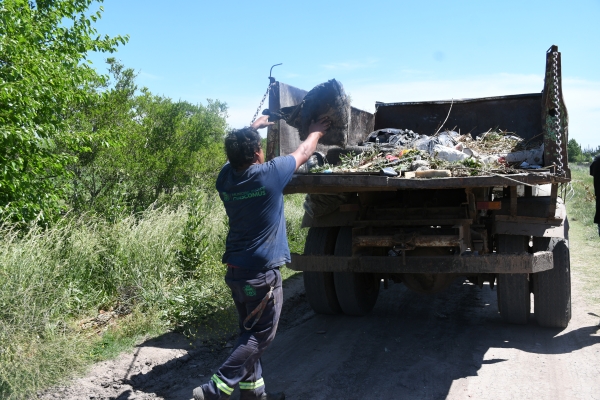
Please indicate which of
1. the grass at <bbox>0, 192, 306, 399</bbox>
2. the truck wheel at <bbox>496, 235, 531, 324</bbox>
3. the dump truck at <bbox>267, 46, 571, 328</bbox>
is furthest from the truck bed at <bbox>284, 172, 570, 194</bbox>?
the grass at <bbox>0, 192, 306, 399</bbox>

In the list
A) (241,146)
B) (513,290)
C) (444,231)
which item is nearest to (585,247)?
(513,290)

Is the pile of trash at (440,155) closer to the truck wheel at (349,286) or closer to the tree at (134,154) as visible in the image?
the truck wheel at (349,286)

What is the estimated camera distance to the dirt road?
440 cm

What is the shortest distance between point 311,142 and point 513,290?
285 cm

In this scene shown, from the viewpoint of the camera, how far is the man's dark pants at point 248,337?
3.73m

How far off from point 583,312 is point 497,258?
2129mm

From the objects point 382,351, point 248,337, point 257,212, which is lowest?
point 382,351

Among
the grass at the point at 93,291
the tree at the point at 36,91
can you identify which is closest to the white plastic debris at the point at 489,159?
the grass at the point at 93,291

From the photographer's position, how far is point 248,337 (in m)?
3.89

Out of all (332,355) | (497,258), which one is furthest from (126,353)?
(497,258)

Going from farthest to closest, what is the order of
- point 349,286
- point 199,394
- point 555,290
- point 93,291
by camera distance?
point 349,286 → point 93,291 → point 555,290 → point 199,394

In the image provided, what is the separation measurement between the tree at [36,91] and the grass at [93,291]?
41 cm

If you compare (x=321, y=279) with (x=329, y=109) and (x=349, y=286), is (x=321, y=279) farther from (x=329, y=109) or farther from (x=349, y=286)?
(x=329, y=109)

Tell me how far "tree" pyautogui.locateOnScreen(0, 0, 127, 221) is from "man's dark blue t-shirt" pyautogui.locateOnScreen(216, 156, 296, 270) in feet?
7.61
